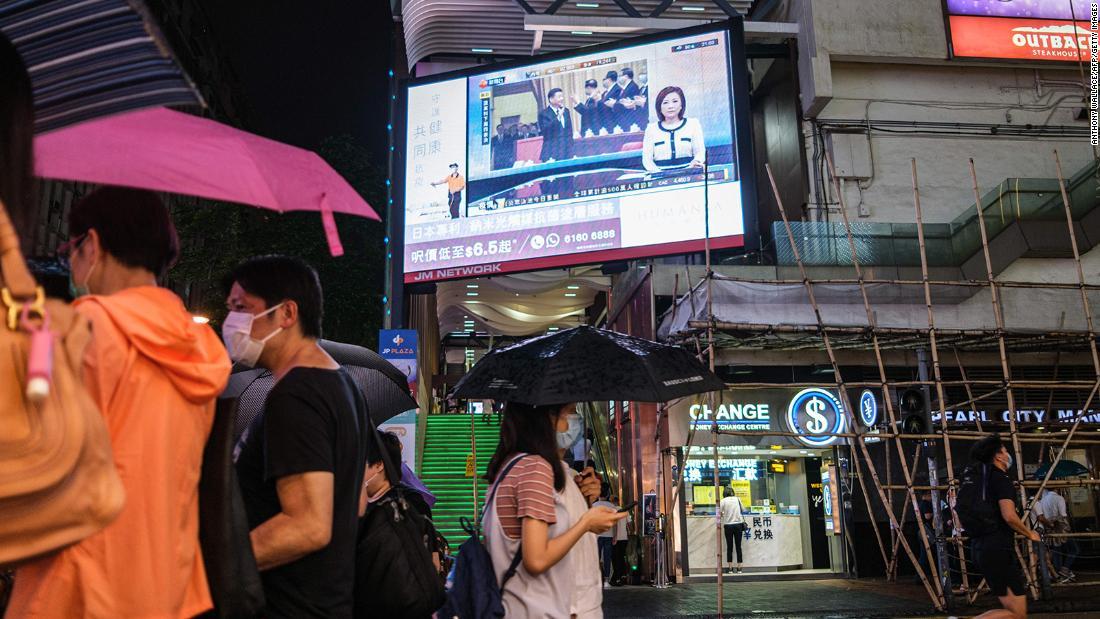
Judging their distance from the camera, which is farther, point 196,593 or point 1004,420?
point 1004,420

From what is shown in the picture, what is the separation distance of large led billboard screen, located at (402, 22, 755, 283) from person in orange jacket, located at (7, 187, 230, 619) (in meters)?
11.7

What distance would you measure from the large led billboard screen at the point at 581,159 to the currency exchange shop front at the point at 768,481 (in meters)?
2.57

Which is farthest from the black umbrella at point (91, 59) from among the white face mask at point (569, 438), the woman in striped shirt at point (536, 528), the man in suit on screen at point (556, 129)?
the man in suit on screen at point (556, 129)

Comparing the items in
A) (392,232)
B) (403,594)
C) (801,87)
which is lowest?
(403,594)

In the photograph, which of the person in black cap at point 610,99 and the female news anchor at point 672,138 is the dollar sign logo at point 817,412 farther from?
the person in black cap at point 610,99

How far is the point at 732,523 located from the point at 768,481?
0.88m

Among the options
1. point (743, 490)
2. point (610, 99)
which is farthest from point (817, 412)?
point (610, 99)

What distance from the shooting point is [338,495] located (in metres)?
2.21

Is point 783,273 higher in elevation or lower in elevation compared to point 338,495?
higher

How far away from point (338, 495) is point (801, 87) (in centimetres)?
1487

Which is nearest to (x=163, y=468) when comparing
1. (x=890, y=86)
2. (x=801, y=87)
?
(x=801, y=87)

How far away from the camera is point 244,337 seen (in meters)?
2.32

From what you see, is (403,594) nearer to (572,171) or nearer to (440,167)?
(572,171)

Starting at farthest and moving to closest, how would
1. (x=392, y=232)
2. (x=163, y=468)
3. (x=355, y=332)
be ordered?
(x=355, y=332) < (x=392, y=232) < (x=163, y=468)
